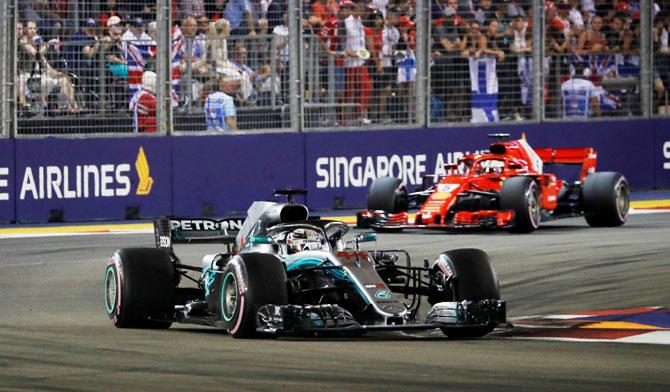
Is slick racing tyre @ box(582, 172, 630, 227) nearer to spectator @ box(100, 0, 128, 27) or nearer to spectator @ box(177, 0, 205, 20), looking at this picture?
spectator @ box(177, 0, 205, 20)

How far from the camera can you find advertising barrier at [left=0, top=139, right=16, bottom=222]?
21.2 metres

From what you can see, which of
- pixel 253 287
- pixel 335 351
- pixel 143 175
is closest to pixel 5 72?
pixel 143 175

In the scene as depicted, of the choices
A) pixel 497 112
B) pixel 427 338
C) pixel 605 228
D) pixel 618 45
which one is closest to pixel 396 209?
pixel 605 228

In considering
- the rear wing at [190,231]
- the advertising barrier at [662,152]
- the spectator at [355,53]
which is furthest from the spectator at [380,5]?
the rear wing at [190,231]

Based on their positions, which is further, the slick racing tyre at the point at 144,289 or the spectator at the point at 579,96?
the spectator at the point at 579,96

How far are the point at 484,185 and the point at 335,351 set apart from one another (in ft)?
34.7

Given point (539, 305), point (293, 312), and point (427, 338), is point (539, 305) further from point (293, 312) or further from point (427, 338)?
point (293, 312)

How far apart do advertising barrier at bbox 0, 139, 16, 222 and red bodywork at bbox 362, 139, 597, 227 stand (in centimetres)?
497

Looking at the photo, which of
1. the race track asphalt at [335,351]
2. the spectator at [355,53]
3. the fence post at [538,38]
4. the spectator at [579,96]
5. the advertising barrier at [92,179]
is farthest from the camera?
the spectator at [579,96]

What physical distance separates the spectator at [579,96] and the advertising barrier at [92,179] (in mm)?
6693

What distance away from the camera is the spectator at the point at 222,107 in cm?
2208

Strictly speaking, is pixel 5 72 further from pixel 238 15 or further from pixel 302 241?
pixel 302 241

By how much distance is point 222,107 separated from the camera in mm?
22375

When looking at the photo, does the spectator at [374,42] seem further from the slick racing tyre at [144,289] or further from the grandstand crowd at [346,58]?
the slick racing tyre at [144,289]
